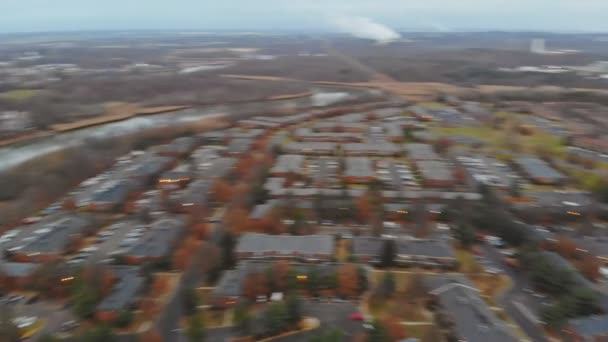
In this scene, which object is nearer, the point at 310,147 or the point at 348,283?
the point at 348,283

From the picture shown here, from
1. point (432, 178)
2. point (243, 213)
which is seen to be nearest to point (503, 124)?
point (432, 178)

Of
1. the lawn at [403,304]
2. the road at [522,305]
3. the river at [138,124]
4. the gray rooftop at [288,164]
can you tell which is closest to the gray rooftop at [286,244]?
the lawn at [403,304]

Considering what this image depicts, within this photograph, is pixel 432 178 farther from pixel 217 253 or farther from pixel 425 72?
pixel 425 72

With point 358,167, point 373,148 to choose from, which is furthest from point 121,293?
point 373,148

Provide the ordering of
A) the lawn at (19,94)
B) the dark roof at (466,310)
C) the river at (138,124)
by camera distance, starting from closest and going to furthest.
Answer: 1. the dark roof at (466,310)
2. the river at (138,124)
3. the lawn at (19,94)

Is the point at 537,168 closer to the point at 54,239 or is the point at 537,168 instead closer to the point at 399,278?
the point at 399,278

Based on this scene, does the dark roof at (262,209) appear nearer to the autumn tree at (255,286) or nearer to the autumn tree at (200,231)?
the autumn tree at (200,231)
